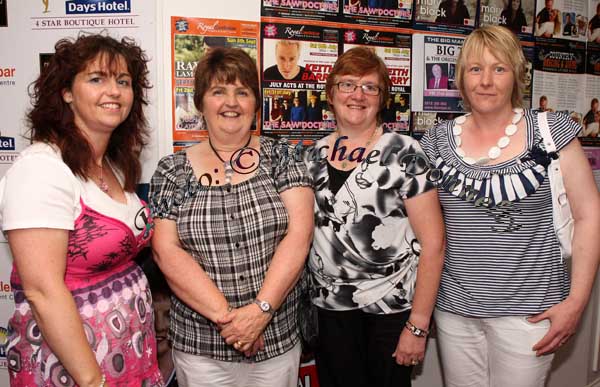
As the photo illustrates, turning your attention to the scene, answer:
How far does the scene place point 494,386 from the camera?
71.3 inches

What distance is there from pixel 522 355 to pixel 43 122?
1.82 meters

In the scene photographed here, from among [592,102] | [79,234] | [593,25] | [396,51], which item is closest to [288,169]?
[79,234]

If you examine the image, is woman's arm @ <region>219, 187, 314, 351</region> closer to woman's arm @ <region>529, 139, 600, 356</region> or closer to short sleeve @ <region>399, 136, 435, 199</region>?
short sleeve @ <region>399, 136, 435, 199</region>

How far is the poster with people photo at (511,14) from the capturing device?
2.71m

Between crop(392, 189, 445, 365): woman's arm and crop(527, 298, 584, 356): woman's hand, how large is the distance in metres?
0.37

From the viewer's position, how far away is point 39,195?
4.22 feet

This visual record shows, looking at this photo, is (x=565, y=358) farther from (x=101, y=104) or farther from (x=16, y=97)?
(x=16, y=97)

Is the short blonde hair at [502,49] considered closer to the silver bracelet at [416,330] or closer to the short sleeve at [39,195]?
the silver bracelet at [416,330]

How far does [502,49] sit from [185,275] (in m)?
1.41

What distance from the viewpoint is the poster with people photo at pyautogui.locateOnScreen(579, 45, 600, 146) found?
121 inches

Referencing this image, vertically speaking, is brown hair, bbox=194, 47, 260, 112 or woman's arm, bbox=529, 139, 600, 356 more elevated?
brown hair, bbox=194, 47, 260, 112

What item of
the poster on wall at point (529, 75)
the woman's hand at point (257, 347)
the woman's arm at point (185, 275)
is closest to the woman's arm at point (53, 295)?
the woman's arm at point (185, 275)

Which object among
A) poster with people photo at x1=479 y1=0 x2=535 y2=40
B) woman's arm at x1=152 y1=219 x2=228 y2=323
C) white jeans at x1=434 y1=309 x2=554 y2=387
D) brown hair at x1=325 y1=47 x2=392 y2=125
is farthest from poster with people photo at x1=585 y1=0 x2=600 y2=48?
woman's arm at x1=152 y1=219 x2=228 y2=323

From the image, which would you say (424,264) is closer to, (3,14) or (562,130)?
(562,130)
